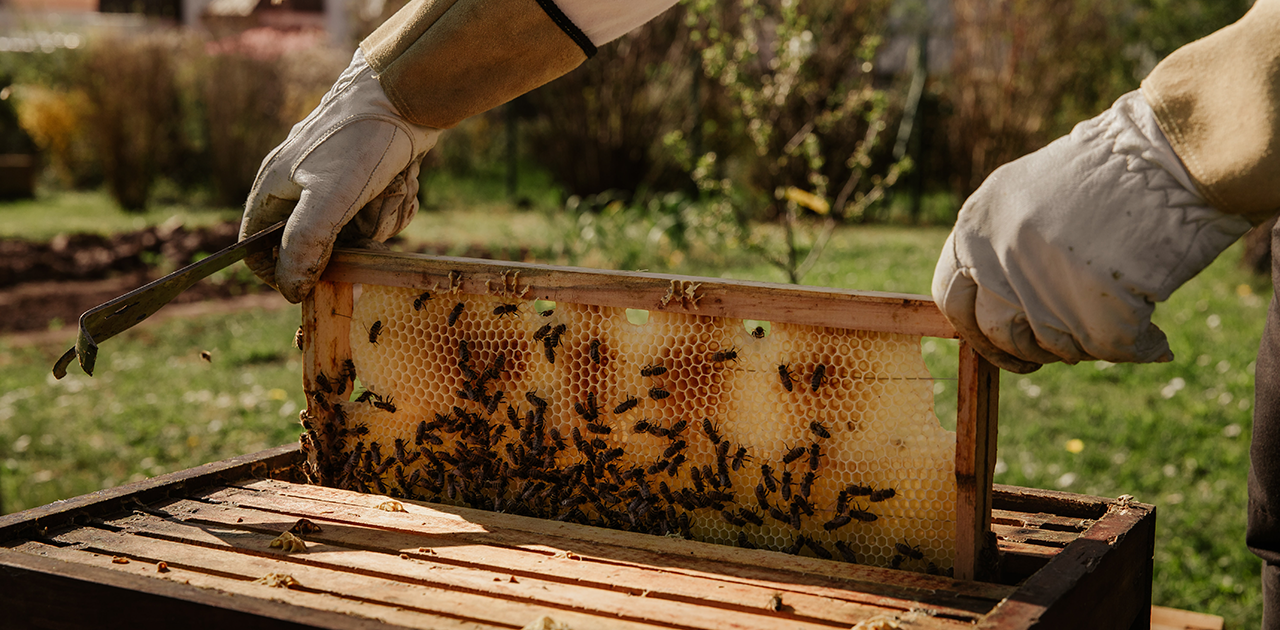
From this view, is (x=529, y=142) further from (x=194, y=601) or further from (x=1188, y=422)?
(x=194, y=601)

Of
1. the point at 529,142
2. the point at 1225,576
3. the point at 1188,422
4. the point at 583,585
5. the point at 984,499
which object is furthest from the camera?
the point at 529,142

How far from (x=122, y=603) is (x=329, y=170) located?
862mm

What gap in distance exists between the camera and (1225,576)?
3.46 meters

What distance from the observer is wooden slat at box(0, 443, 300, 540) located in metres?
1.84

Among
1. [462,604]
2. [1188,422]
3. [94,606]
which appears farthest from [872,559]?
[1188,422]

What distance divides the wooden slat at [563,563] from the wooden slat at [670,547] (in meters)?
0.03

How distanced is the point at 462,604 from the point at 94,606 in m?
0.55

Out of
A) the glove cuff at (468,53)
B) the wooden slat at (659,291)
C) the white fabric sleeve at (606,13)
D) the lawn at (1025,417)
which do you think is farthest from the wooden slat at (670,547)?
the lawn at (1025,417)

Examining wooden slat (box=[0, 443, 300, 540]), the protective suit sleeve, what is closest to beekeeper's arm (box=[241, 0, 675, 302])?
wooden slat (box=[0, 443, 300, 540])

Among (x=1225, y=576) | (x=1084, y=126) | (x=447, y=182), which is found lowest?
(x=1225, y=576)

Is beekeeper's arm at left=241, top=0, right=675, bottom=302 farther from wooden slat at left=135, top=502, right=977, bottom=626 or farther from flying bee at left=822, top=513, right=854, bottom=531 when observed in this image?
flying bee at left=822, top=513, right=854, bottom=531

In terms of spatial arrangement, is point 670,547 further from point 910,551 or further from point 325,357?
point 325,357

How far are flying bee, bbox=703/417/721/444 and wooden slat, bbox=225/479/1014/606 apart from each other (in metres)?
0.19

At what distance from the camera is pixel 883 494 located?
1.76 m
